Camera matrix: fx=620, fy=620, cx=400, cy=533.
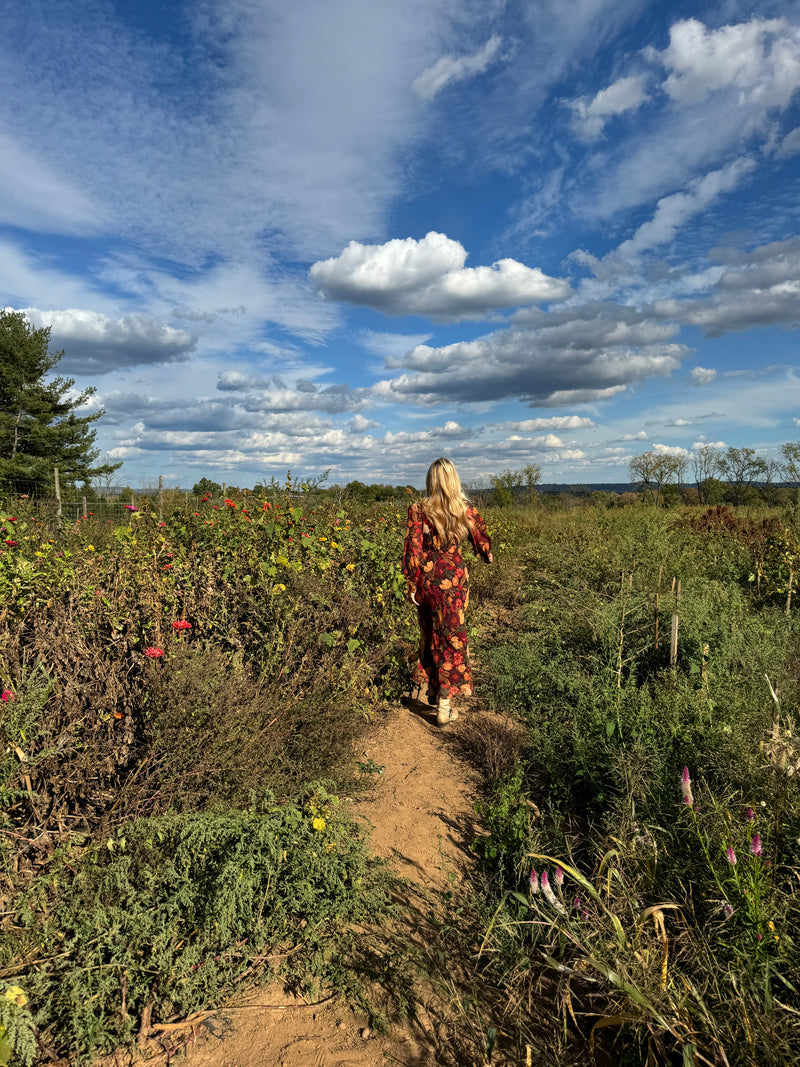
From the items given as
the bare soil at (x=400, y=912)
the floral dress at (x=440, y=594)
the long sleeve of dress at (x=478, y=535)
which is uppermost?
the long sleeve of dress at (x=478, y=535)

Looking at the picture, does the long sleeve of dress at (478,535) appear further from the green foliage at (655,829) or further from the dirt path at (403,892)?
the dirt path at (403,892)

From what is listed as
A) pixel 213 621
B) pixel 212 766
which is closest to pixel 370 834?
pixel 212 766

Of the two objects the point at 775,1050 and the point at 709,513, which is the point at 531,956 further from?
the point at 709,513

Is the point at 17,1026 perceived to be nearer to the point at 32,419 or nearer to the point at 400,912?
the point at 400,912

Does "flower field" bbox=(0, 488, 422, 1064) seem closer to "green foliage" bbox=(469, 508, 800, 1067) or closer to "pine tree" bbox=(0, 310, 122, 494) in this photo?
"green foliage" bbox=(469, 508, 800, 1067)

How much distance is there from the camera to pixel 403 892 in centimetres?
245

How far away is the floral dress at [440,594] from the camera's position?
170 inches

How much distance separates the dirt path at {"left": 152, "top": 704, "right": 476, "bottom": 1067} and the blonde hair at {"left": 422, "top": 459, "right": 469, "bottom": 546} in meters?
1.31

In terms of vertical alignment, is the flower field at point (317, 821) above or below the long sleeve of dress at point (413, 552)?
below

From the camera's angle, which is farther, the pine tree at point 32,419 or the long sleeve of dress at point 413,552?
the pine tree at point 32,419

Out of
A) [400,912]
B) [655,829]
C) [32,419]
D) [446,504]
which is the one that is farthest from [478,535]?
[32,419]

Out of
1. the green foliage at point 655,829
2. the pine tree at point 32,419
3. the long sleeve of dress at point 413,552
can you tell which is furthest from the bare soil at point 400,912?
the pine tree at point 32,419

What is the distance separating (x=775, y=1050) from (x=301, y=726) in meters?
2.16

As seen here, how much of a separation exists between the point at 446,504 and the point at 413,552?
410mm
